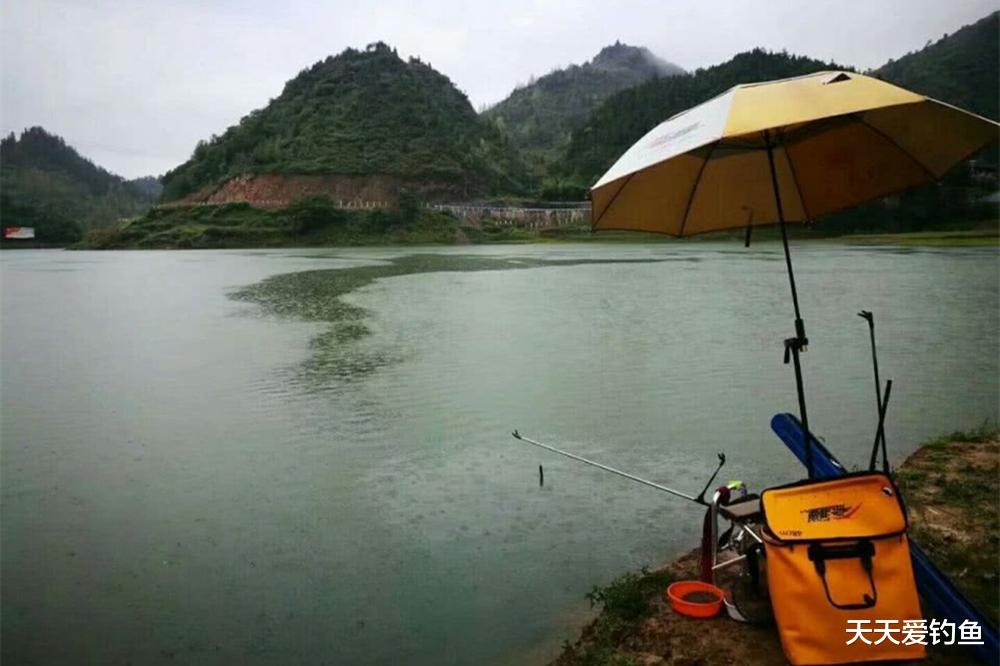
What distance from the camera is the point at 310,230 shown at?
76.0 m

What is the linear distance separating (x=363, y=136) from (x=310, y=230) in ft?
112

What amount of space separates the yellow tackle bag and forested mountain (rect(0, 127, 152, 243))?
302 feet

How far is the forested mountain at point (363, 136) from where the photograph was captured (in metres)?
100

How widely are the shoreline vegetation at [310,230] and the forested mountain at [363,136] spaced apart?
18.3m

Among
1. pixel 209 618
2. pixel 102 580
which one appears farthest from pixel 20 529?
pixel 209 618

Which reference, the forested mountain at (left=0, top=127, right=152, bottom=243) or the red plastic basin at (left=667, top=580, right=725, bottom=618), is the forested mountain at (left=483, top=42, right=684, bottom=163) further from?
the red plastic basin at (left=667, top=580, right=725, bottom=618)

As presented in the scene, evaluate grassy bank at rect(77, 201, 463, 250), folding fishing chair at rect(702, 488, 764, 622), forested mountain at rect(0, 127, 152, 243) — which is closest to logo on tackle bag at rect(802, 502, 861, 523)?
folding fishing chair at rect(702, 488, 764, 622)

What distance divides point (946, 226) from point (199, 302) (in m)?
60.8

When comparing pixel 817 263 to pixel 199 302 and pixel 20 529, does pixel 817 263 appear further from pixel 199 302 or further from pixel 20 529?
pixel 20 529

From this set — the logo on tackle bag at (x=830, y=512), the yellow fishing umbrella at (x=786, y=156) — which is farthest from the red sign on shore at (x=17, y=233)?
the logo on tackle bag at (x=830, y=512)

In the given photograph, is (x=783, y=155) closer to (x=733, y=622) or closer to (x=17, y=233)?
(x=733, y=622)

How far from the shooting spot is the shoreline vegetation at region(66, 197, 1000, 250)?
73938 mm

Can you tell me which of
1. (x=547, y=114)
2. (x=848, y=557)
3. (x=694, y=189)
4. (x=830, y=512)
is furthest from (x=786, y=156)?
(x=547, y=114)

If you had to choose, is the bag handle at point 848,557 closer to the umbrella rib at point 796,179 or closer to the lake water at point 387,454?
the lake water at point 387,454
